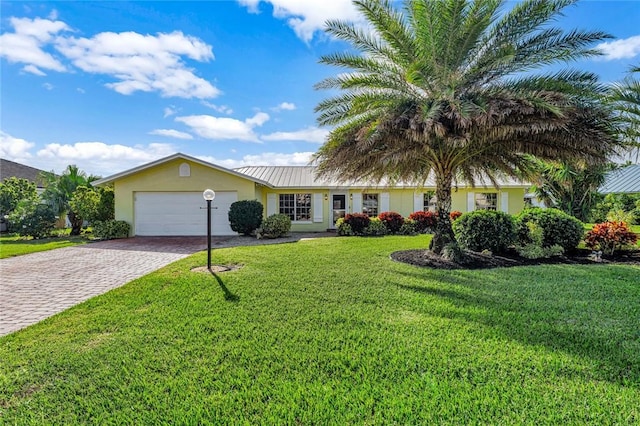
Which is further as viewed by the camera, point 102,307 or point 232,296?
point 232,296

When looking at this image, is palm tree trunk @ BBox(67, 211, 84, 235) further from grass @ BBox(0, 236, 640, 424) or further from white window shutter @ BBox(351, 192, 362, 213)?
white window shutter @ BBox(351, 192, 362, 213)

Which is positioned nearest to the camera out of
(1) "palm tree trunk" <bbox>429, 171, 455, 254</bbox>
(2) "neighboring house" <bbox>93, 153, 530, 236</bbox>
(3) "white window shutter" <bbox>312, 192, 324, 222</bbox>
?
(1) "palm tree trunk" <bbox>429, 171, 455, 254</bbox>

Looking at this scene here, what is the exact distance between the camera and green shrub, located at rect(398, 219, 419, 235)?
16438mm

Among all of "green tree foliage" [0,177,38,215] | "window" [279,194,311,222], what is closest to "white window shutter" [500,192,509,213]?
"window" [279,194,311,222]

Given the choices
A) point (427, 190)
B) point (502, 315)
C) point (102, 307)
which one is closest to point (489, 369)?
point (502, 315)

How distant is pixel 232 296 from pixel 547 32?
932 centimetres

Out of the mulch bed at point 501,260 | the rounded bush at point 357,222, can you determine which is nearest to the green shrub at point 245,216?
the rounded bush at point 357,222

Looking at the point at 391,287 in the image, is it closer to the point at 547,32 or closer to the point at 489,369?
the point at 489,369

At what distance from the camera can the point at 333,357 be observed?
3.42 metres

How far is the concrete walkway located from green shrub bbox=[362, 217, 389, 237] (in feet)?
22.4

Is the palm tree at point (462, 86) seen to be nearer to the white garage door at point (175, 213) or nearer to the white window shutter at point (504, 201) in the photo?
the white garage door at point (175, 213)

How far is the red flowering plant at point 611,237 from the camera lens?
359 inches

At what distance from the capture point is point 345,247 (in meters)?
11.4

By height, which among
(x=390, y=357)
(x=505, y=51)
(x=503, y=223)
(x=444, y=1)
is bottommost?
(x=390, y=357)
